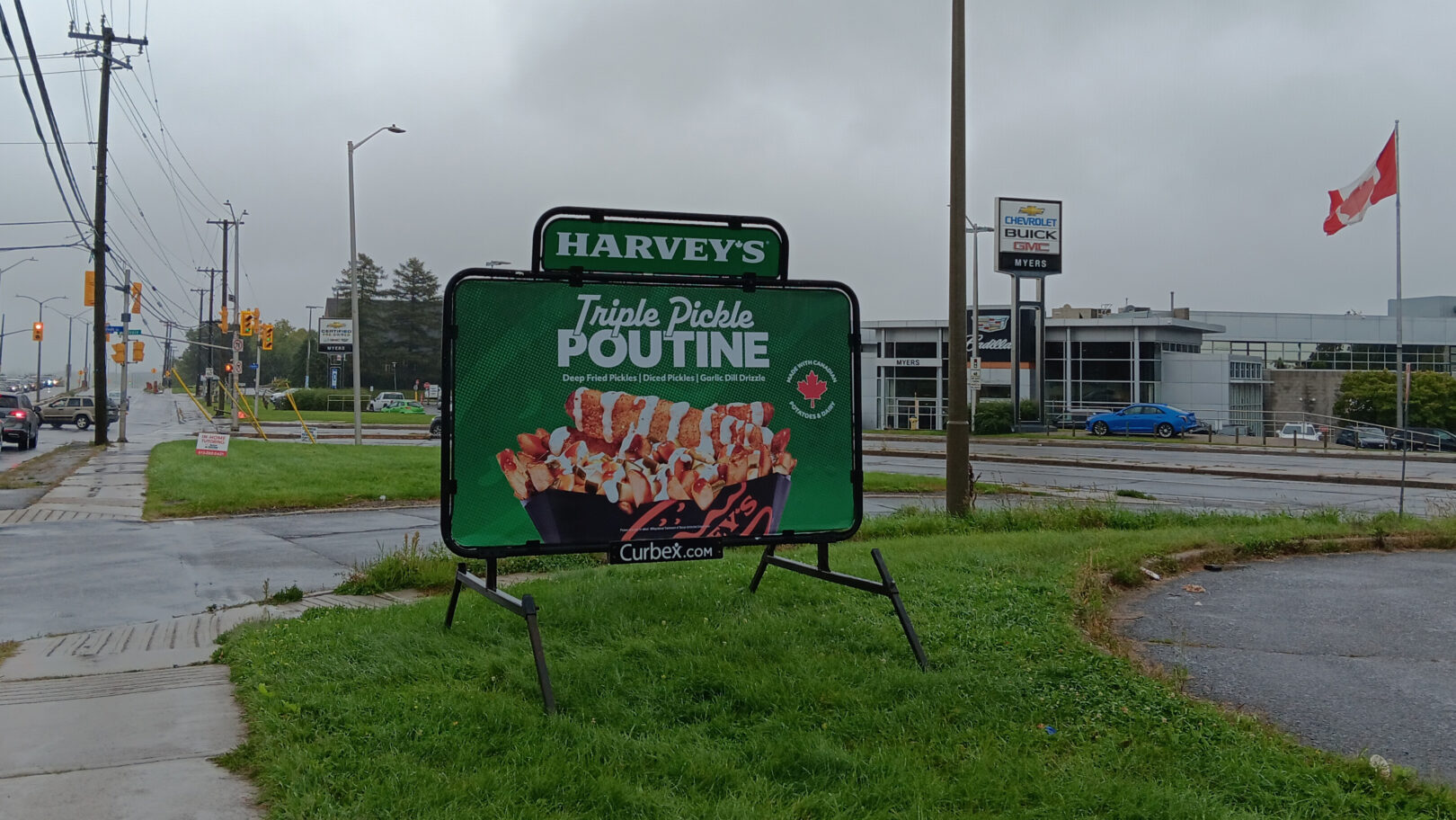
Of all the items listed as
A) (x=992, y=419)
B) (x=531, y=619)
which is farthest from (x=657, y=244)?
(x=992, y=419)

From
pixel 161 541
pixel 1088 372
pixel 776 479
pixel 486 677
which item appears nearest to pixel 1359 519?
pixel 776 479

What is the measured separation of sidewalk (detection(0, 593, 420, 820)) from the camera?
4.35 m

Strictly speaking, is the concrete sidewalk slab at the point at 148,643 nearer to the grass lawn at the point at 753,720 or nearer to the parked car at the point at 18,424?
the grass lawn at the point at 753,720

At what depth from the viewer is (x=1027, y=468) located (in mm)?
28047

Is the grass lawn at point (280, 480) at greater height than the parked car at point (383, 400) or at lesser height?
lesser

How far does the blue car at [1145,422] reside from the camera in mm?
46312

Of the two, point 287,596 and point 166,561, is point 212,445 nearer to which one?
point 166,561

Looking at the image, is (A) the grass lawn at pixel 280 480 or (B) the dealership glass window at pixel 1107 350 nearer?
(A) the grass lawn at pixel 280 480

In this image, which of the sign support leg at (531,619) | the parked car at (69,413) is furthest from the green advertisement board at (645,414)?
the parked car at (69,413)

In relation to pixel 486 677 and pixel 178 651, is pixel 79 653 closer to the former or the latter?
pixel 178 651

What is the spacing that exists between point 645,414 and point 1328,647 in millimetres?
4537

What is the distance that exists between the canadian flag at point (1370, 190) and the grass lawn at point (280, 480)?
25727mm

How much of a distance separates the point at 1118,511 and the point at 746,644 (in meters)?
9.21

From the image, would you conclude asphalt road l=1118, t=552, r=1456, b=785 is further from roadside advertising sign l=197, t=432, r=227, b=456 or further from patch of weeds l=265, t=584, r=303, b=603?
roadside advertising sign l=197, t=432, r=227, b=456
